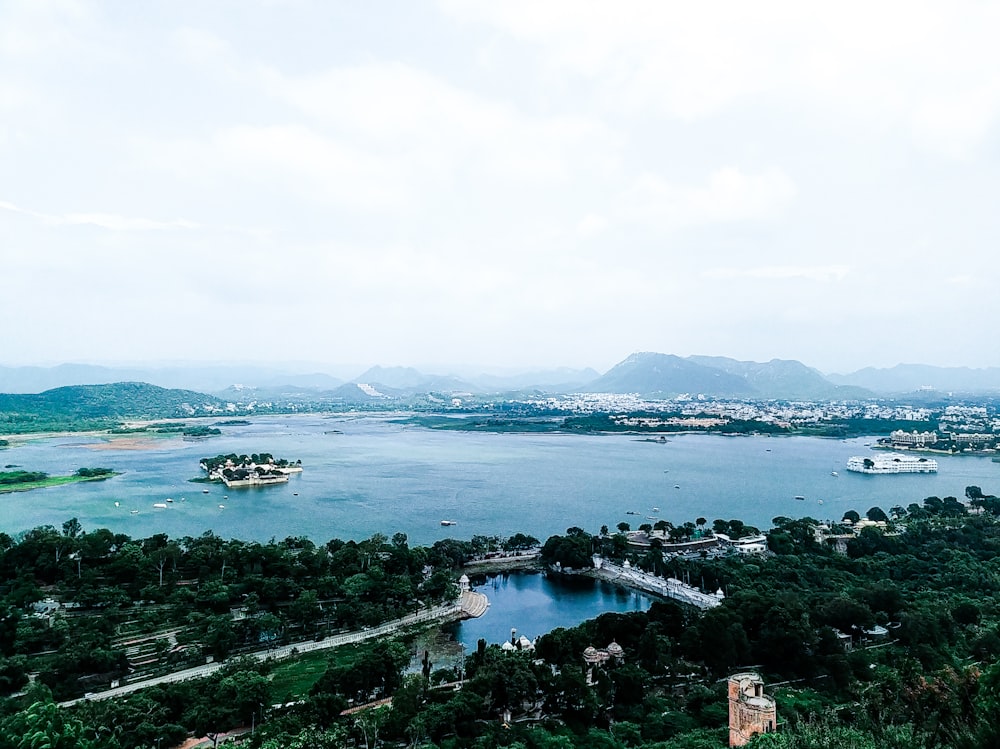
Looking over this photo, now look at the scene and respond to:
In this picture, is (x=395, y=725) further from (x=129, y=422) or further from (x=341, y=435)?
(x=129, y=422)

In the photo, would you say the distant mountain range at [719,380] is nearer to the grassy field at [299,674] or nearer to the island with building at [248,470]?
the island with building at [248,470]

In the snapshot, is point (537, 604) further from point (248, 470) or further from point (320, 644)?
point (248, 470)

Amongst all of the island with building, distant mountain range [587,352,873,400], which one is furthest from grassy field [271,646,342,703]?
distant mountain range [587,352,873,400]

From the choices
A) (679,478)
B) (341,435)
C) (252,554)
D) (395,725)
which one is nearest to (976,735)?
(395,725)

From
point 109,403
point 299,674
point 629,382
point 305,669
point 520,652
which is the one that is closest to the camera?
point 520,652

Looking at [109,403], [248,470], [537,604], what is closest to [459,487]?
[248,470]

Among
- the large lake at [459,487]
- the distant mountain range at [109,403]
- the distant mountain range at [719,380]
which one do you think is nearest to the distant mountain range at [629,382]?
the distant mountain range at [719,380]
